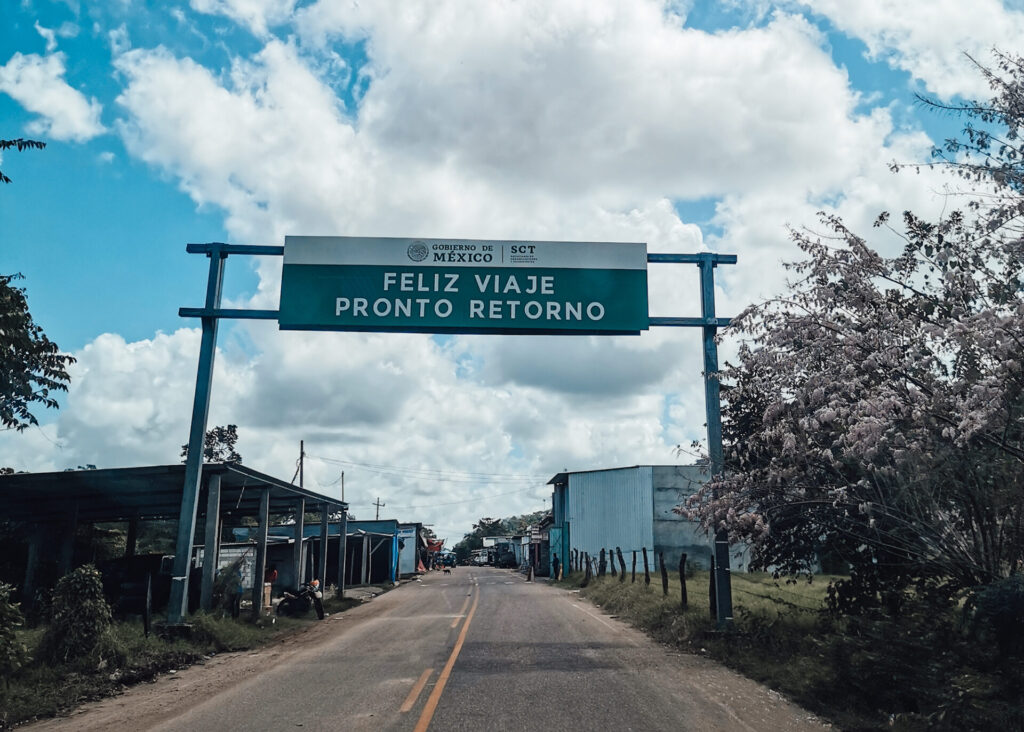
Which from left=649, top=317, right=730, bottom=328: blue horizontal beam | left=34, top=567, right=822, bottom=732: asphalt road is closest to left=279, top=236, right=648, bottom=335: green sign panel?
left=649, top=317, right=730, bottom=328: blue horizontal beam

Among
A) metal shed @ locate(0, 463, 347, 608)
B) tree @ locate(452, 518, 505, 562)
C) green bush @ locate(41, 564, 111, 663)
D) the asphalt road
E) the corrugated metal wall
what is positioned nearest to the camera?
the asphalt road

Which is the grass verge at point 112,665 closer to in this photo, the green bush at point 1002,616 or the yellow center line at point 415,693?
the yellow center line at point 415,693

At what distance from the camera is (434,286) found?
1539cm

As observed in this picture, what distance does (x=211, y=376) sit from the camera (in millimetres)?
15930

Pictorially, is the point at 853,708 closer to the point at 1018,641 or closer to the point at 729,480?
the point at 1018,641

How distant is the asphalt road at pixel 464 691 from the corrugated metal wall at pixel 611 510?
1179 inches

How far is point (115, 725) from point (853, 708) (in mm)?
8019

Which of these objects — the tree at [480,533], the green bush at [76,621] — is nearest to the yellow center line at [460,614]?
the green bush at [76,621]

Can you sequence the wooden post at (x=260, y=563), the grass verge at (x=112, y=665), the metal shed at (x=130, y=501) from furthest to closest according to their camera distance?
1. the wooden post at (x=260, y=563)
2. the metal shed at (x=130, y=501)
3. the grass verge at (x=112, y=665)

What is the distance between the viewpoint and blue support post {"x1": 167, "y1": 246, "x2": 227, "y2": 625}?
15055 millimetres

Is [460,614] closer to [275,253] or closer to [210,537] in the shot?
[210,537]

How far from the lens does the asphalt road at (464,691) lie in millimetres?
8234

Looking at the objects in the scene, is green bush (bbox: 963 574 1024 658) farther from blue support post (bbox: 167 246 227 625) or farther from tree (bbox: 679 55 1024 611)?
blue support post (bbox: 167 246 227 625)

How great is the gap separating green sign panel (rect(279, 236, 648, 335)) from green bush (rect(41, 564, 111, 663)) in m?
5.81
